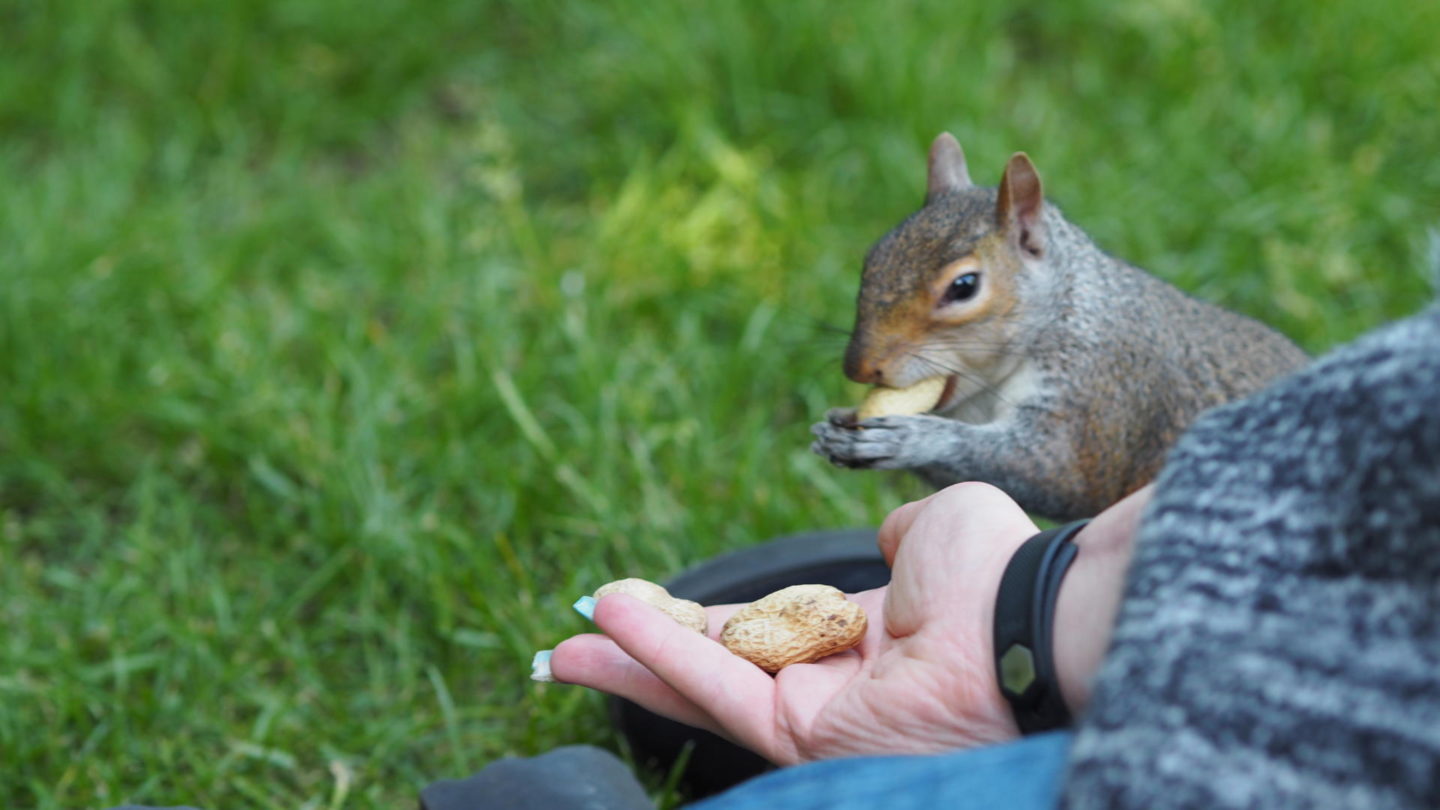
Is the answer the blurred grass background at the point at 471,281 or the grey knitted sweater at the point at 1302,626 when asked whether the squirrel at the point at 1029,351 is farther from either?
the grey knitted sweater at the point at 1302,626

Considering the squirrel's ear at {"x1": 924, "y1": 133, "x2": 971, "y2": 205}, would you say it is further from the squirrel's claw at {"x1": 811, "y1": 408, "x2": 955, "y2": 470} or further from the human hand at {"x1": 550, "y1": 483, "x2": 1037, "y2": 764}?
the human hand at {"x1": 550, "y1": 483, "x2": 1037, "y2": 764}

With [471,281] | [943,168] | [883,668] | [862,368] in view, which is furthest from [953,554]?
[471,281]

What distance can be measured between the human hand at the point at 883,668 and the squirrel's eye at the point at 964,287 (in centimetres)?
31

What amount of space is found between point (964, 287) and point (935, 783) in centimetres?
75

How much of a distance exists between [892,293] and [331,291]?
126cm

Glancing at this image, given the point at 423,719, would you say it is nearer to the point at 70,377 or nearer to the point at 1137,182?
the point at 70,377

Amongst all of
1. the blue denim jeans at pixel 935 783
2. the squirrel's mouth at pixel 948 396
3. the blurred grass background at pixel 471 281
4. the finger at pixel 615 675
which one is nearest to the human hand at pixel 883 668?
the finger at pixel 615 675

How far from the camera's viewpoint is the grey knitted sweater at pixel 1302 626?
31.2 inches

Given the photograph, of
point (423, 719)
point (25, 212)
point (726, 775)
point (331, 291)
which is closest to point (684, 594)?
point (726, 775)

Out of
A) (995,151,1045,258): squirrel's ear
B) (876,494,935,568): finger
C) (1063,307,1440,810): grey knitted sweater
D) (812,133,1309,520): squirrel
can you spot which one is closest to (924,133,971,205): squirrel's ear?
(812,133,1309,520): squirrel

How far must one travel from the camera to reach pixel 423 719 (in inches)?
67.1

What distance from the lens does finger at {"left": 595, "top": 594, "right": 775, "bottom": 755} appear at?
1.16 meters

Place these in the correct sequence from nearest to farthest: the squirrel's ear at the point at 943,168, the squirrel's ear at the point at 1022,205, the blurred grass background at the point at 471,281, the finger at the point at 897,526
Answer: the finger at the point at 897,526 → the squirrel's ear at the point at 1022,205 → the squirrel's ear at the point at 943,168 → the blurred grass background at the point at 471,281

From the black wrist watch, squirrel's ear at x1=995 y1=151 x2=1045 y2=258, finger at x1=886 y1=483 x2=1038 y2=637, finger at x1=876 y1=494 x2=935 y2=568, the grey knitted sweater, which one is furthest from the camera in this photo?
squirrel's ear at x1=995 y1=151 x2=1045 y2=258
